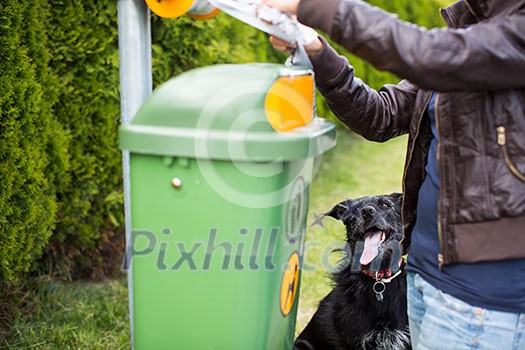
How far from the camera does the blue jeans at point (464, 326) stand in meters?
1.51

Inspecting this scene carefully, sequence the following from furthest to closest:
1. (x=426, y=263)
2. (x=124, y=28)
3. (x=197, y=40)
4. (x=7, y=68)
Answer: (x=197, y=40)
(x=7, y=68)
(x=124, y=28)
(x=426, y=263)

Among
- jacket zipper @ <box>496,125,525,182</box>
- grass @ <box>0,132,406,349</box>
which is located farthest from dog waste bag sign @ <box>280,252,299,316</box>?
grass @ <box>0,132,406,349</box>

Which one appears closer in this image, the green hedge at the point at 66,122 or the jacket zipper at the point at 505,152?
the jacket zipper at the point at 505,152

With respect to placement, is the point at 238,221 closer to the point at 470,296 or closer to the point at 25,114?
the point at 470,296

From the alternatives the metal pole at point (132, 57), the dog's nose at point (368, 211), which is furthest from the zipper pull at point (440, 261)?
the dog's nose at point (368, 211)

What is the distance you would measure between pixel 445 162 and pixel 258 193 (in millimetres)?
488

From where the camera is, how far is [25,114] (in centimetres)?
274

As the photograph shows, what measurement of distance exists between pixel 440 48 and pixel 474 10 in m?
0.23

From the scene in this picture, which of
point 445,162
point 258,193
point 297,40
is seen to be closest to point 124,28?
point 297,40

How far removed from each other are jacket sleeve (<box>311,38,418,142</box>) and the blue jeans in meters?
0.53

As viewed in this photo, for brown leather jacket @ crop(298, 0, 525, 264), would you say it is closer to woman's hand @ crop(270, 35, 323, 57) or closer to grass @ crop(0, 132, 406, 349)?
woman's hand @ crop(270, 35, 323, 57)

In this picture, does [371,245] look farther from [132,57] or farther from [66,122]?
[66,122]

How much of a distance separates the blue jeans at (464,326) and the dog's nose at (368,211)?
115 cm

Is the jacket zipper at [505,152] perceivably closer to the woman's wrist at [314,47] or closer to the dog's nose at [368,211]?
the woman's wrist at [314,47]
